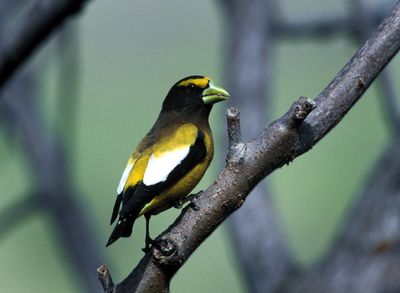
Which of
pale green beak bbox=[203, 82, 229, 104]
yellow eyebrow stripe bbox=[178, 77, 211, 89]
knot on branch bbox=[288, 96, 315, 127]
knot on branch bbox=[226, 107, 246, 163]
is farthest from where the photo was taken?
yellow eyebrow stripe bbox=[178, 77, 211, 89]

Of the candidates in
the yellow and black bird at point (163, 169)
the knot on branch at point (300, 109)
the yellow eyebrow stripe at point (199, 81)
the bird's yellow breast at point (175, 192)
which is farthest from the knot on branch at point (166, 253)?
the yellow eyebrow stripe at point (199, 81)

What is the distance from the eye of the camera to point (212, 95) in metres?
4.39

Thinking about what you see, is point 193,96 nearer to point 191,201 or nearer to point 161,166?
point 161,166

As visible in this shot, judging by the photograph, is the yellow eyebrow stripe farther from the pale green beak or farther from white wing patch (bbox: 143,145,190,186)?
white wing patch (bbox: 143,145,190,186)

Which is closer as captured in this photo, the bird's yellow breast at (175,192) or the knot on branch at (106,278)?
the knot on branch at (106,278)

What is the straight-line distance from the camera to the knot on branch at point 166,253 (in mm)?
3246

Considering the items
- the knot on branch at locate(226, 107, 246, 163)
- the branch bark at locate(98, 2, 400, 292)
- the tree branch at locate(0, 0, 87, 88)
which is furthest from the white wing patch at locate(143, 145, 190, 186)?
the tree branch at locate(0, 0, 87, 88)

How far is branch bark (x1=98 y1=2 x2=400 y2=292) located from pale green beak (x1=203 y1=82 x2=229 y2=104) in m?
1.00

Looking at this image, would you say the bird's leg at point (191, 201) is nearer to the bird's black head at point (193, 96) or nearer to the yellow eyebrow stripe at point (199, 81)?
the bird's black head at point (193, 96)

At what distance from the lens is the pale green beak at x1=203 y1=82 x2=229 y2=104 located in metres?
4.32

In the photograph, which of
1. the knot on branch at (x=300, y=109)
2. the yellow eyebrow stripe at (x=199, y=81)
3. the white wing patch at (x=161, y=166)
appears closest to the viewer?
the knot on branch at (x=300, y=109)

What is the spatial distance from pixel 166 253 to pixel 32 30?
1.70 m

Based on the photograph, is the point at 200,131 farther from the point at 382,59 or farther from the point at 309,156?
the point at 309,156

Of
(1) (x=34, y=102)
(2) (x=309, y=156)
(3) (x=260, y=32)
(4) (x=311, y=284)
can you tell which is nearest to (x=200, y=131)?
(4) (x=311, y=284)
